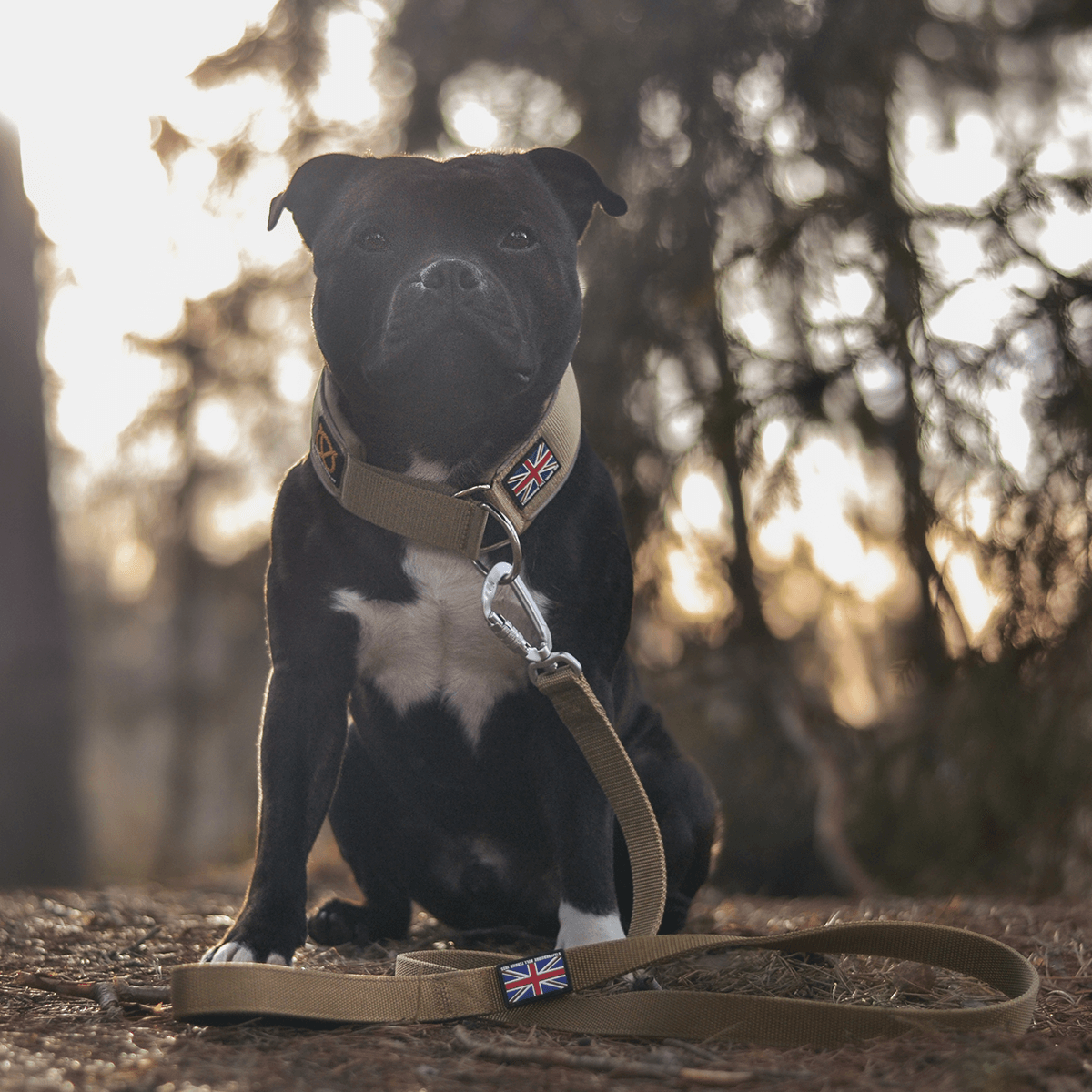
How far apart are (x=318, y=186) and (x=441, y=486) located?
33.6 inches

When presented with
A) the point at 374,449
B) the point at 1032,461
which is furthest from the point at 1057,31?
the point at 374,449

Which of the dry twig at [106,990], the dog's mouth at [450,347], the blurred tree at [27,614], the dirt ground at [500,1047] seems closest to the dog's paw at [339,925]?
the dirt ground at [500,1047]

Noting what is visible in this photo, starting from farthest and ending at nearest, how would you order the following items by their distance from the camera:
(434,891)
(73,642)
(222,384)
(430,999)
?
(73,642), (222,384), (434,891), (430,999)

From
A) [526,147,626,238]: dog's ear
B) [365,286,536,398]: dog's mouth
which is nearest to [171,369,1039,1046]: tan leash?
[365,286,536,398]: dog's mouth

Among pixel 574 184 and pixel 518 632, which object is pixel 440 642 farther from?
pixel 574 184

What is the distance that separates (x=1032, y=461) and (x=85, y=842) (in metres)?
6.16

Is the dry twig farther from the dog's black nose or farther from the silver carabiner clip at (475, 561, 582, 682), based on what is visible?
the dog's black nose

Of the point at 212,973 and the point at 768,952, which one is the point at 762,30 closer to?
the point at 768,952

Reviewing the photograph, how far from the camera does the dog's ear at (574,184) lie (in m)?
2.60

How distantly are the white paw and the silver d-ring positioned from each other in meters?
0.73

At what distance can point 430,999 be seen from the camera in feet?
6.19

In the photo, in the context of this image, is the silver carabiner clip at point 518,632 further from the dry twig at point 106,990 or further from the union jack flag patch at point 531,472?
the dry twig at point 106,990

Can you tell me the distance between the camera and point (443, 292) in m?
2.21

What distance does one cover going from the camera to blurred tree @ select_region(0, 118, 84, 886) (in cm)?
671
